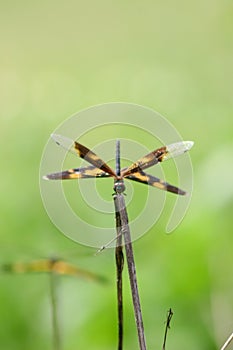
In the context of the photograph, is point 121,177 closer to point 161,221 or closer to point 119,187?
point 119,187

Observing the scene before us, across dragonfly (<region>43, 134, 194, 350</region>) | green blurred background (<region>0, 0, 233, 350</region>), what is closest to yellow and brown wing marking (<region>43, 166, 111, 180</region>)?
dragonfly (<region>43, 134, 194, 350</region>)

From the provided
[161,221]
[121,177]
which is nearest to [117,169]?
[121,177]

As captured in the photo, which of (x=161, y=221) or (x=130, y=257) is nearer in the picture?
(x=130, y=257)

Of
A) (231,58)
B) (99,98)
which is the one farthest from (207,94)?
(99,98)

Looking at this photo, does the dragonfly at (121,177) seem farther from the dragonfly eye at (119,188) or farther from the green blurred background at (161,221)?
the green blurred background at (161,221)

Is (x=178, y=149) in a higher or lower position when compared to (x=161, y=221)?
lower

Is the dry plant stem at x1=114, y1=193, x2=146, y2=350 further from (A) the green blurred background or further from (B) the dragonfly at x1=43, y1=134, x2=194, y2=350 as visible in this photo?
(A) the green blurred background
